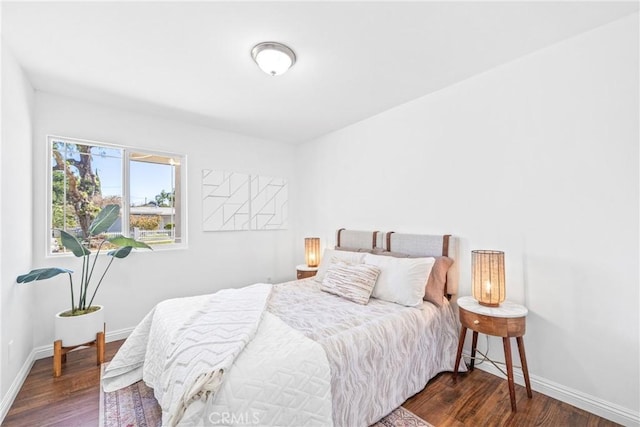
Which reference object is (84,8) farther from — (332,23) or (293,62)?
(332,23)

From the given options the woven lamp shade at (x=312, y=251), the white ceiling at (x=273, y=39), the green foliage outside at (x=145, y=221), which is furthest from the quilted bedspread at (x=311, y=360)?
the white ceiling at (x=273, y=39)

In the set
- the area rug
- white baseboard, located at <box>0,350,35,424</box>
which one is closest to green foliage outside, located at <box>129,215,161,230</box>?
white baseboard, located at <box>0,350,35,424</box>

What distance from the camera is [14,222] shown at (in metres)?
2.03

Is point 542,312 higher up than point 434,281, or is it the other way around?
point 434,281

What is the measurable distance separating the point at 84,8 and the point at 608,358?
12.7 feet

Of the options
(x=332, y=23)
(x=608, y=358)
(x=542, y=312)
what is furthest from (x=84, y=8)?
(x=608, y=358)

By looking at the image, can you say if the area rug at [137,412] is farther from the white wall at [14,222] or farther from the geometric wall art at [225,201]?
the geometric wall art at [225,201]

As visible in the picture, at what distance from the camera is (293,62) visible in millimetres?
2086

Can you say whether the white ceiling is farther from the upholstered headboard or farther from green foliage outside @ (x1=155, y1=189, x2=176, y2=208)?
the upholstered headboard

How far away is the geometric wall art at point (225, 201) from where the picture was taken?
3580 millimetres

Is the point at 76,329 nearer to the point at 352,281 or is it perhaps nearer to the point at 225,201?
the point at 225,201

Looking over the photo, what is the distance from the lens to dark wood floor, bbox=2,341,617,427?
5.64ft

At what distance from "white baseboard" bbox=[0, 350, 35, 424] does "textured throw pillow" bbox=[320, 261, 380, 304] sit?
7.65 feet

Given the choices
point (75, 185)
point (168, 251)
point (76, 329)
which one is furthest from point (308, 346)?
point (75, 185)
